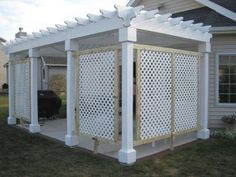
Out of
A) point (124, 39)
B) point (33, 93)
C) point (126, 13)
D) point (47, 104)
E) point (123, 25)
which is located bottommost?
point (47, 104)

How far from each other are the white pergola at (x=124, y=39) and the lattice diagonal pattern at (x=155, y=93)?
48cm

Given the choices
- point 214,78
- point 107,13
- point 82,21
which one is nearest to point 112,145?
point 82,21

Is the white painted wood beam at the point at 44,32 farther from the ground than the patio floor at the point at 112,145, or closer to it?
farther from the ground

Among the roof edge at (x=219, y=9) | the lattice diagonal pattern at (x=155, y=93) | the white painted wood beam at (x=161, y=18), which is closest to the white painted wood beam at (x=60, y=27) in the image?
the lattice diagonal pattern at (x=155, y=93)

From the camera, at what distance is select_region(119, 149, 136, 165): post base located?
6766 millimetres

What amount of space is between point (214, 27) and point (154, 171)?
5.69 metres

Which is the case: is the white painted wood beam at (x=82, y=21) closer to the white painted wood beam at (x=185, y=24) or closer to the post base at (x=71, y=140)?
the white painted wood beam at (x=185, y=24)

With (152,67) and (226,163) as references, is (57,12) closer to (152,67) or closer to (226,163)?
(152,67)

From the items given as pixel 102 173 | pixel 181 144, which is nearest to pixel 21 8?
pixel 181 144

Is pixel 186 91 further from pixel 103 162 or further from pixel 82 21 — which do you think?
pixel 82 21

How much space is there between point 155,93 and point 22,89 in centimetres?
561

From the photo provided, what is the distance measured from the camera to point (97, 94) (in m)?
7.77

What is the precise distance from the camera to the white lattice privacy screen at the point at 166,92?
291 inches

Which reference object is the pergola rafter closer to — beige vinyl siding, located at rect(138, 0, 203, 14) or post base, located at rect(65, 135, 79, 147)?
post base, located at rect(65, 135, 79, 147)
